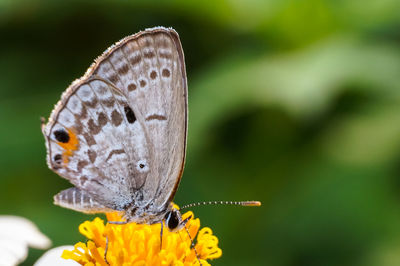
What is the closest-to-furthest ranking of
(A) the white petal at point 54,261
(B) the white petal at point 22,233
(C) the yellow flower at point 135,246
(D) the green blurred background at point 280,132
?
(C) the yellow flower at point 135,246
(A) the white petal at point 54,261
(B) the white petal at point 22,233
(D) the green blurred background at point 280,132

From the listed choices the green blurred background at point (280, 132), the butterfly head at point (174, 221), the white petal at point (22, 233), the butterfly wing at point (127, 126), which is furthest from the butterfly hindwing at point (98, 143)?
the green blurred background at point (280, 132)

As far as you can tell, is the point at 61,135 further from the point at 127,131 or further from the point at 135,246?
the point at 135,246

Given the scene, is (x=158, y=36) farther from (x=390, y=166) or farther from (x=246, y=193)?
(x=390, y=166)

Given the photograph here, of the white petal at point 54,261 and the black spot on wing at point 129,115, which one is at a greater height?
the black spot on wing at point 129,115

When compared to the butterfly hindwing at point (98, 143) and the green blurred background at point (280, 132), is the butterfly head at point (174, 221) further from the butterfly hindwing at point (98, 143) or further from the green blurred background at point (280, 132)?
the green blurred background at point (280, 132)

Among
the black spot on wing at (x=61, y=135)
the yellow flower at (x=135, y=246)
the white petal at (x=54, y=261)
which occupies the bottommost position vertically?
the white petal at (x=54, y=261)

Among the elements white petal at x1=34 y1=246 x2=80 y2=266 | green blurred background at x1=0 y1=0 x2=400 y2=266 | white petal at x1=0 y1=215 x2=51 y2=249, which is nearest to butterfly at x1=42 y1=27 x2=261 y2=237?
white petal at x1=34 y1=246 x2=80 y2=266

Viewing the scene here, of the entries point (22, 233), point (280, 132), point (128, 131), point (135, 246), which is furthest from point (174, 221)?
point (280, 132)
